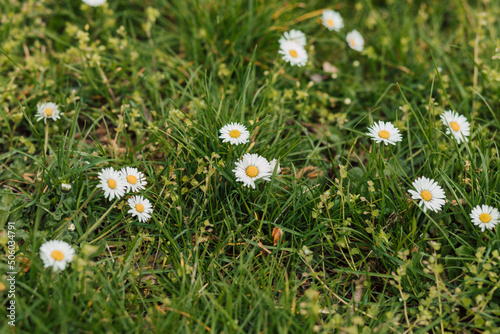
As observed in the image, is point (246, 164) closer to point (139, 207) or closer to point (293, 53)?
point (139, 207)

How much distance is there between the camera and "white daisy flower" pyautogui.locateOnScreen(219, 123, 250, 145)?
6.96 ft

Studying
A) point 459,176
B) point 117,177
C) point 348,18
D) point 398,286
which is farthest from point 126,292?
point 348,18

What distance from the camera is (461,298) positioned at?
1.86m

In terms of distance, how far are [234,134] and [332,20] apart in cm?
164

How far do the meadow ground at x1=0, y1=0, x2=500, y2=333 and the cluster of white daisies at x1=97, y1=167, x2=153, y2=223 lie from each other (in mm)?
54

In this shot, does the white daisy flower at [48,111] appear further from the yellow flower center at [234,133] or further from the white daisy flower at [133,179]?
the yellow flower center at [234,133]

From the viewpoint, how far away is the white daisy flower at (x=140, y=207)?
2041mm

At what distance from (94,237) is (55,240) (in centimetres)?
26

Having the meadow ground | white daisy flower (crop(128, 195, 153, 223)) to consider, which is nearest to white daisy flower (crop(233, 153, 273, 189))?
the meadow ground

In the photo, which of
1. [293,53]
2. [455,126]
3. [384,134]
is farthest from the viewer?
[293,53]

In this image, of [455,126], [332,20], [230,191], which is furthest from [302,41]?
[230,191]

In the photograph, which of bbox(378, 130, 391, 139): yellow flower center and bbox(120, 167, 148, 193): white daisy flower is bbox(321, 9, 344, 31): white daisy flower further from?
bbox(120, 167, 148, 193): white daisy flower

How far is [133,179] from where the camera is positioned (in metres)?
2.13

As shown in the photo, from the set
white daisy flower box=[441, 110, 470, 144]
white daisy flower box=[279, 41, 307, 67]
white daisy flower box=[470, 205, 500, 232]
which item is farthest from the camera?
white daisy flower box=[279, 41, 307, 67]
